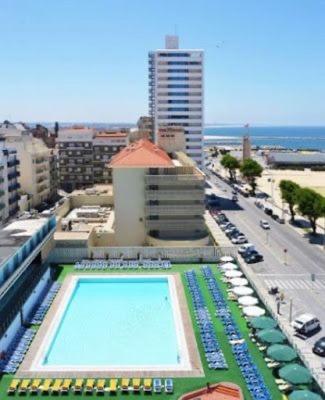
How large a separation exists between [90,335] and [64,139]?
275 ft

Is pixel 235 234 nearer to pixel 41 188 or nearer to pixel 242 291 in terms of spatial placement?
pixel 242 291

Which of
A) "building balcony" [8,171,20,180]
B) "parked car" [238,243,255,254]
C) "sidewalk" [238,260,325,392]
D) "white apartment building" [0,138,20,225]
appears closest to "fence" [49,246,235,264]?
"sidewalk" [238,260,325,392]

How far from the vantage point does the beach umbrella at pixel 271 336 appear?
116ft

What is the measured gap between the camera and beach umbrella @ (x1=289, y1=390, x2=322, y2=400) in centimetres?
2837

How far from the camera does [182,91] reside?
395 feet

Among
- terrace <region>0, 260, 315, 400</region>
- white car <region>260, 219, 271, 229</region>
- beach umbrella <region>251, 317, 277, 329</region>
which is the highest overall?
beach umbrella <region>251, 317, 277, 329</region>

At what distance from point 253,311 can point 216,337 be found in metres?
4.85

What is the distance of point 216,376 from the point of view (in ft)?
107

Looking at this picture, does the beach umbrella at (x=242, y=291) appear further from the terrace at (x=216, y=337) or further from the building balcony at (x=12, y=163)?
the building balcony at (x=12, y=163)

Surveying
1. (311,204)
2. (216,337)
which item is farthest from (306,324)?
(311,204)

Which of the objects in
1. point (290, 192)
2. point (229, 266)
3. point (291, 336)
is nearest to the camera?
point (291, 336)

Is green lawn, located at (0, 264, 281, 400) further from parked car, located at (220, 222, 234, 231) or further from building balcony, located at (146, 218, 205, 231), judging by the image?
parked car, located at (220, 222, 234, 231)

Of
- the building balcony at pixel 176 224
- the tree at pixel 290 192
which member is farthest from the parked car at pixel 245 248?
the tree at pixel 290 192

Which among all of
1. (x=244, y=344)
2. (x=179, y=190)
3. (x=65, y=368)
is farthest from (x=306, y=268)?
(x=65, y=368)
